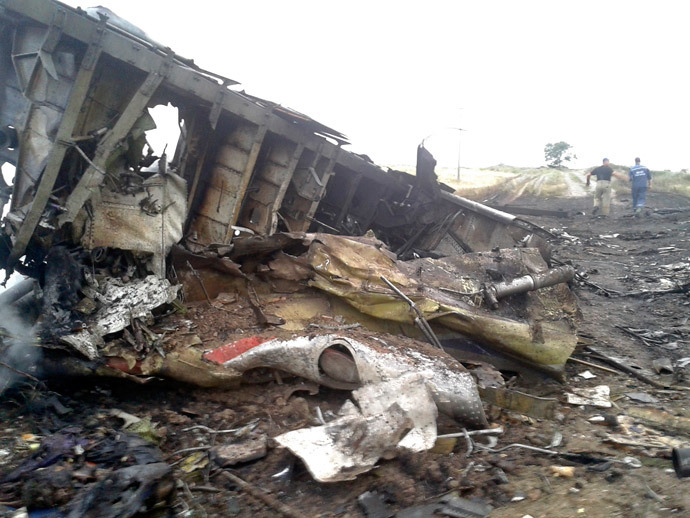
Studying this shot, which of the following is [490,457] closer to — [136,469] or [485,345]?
Result: [485,345]

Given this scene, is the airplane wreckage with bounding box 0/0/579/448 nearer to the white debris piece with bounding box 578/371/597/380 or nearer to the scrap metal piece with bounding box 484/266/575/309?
the scrap metal piece with bounding box 484/266/575/309

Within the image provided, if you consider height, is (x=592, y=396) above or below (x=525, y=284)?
below

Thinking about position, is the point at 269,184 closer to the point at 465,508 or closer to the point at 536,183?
the point at 465,508

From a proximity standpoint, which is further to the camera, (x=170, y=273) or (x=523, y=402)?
(x=170, y=273)

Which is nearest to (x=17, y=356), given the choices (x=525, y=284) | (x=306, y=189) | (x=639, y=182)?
(x=306, y=189)

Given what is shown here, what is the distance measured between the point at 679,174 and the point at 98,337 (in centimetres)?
1837

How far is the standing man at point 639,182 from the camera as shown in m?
11.9

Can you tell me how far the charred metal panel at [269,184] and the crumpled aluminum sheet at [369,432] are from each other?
3053 millimetres

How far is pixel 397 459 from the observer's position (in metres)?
2.56

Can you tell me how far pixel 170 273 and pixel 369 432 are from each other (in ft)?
7.77

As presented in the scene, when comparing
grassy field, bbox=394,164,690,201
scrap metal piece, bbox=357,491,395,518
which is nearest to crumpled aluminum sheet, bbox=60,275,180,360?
scrap metal piece, bbox=357,491,395,518

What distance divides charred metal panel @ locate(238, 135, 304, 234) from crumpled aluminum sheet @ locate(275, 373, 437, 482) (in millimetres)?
3053

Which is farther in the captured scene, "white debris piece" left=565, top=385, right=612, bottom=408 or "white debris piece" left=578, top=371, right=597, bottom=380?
"white debris piece" left=578, top=371, right=597, bottom=380

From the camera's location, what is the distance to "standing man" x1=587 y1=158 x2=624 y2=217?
12.1 meters
